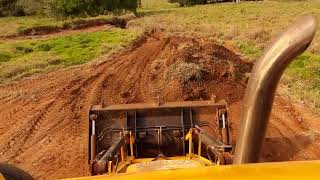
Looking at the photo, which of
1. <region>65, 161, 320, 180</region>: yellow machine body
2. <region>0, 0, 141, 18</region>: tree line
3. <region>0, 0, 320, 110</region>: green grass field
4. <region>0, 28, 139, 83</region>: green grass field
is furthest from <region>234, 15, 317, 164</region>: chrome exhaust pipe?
<region>0, 0, 141, 18</region>: tree line

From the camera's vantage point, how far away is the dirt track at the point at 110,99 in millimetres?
8750

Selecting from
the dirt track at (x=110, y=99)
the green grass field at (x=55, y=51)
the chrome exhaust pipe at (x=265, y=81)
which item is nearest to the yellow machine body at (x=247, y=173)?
the chrome exhaust pipe at (x=265, y=81)

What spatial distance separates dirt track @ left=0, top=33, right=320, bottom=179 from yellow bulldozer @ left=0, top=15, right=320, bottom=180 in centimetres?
124

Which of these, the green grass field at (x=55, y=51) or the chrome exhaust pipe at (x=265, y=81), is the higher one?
the chrome exhaust pipe at (x=265, y=81)

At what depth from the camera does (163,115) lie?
23.0 feet

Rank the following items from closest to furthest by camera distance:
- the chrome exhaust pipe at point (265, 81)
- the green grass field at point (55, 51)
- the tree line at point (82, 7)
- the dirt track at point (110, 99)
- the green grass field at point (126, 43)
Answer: the chrome exhaust pipe at point (265, 81)
the dirt track at point (110, 99)
the green grass field at point (126, 43)
the green grass field at point (55, 51)
the tree line at point (82, 7)

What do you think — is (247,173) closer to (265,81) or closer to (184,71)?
(265,81)

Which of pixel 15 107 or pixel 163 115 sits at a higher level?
pixel 163 115

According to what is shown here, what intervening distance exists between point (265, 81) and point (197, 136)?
4906mm

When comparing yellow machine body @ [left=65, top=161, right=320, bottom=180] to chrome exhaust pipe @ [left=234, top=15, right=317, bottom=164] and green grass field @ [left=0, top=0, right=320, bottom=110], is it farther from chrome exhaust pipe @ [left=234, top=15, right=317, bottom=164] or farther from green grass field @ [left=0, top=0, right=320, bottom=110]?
green grass field @ [left=0, top=0, right=320, bottom=110]

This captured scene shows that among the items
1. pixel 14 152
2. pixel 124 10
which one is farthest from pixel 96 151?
pixel 124 10

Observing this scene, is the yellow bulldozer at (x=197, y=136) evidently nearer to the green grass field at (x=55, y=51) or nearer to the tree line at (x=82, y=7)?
the green grass field at (x=55, y=51)

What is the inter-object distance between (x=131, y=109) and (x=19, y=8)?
117 ft

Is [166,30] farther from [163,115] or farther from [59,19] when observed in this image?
[163,115]
